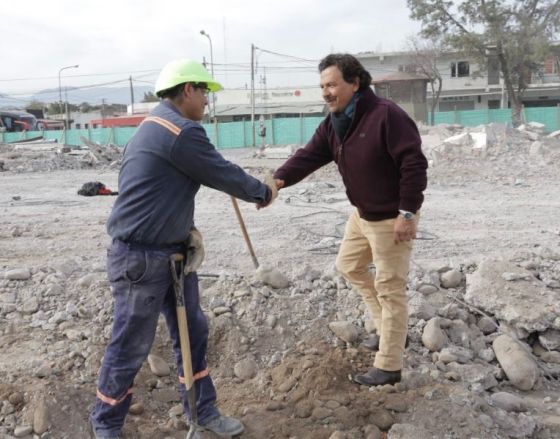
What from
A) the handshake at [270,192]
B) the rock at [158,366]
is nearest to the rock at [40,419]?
the rock at [158,366]

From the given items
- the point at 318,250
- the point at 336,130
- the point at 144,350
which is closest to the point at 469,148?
the point at 318,250

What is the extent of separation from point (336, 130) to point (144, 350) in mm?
1776

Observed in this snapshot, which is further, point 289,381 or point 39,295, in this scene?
point 39,295

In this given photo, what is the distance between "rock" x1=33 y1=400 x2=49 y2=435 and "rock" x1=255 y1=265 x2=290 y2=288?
213 cm

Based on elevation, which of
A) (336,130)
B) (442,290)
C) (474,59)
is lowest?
(442,290)

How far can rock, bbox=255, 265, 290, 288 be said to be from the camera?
5.17m

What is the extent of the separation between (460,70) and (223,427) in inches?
1944

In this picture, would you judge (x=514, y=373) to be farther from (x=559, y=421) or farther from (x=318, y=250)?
(x=318, y=250)

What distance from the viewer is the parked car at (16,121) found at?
41719mm

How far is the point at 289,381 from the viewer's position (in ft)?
13.2

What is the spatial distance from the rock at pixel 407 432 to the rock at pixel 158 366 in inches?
63.4

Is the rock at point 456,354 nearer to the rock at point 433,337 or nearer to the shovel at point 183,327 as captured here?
the rock at point 433,337

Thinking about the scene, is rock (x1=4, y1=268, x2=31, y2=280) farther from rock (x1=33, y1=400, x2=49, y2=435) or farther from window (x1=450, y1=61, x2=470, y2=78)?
window (x1=450, y1=61, x2=470, y2=78)

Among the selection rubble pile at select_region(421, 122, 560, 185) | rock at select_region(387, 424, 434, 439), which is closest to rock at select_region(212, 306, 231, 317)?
rock at select_region(387, 424, 434, 439)
